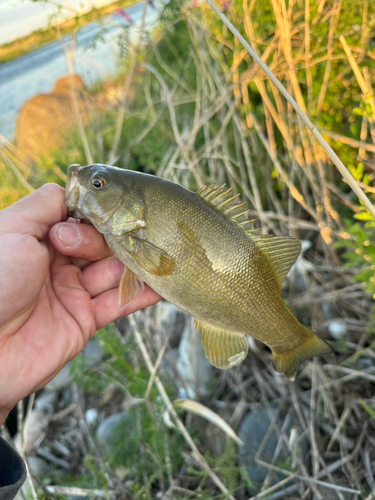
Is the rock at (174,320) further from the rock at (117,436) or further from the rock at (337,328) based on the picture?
the rock at (337,328)

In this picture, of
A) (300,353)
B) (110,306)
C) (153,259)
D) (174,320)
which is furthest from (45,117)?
(300,353)

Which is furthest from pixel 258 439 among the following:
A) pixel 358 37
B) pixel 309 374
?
pixel 358 37

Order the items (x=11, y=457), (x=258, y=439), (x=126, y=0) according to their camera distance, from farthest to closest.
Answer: (x=126, y=0)
(x=258, y=439)
(x=11, y=457)

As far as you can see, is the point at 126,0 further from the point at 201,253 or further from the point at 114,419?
the point at 114,419

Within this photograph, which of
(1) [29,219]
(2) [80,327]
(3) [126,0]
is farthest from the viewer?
(3) [126,0]

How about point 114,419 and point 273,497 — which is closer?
point 273,497

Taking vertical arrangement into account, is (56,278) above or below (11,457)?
above
